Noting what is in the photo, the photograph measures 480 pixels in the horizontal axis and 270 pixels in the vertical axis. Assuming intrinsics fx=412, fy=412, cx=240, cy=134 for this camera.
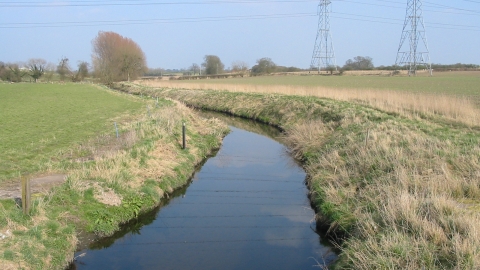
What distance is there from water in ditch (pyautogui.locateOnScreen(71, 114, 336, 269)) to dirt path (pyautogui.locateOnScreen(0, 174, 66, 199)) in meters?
2.09

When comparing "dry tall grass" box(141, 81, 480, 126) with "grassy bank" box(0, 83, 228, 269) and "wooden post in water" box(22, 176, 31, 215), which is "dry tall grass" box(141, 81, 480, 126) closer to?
"grassy bank" box(0, 83, 228, 269)

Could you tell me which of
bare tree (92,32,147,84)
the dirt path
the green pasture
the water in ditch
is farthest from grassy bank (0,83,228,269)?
bare tree (92,32,147,84)

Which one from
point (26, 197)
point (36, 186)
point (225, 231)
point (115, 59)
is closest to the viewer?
point (26, 197)

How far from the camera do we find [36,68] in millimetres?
80125

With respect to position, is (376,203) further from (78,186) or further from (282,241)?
(78,186)

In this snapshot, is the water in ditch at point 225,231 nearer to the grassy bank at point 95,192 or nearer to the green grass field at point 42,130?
the grassy bank at point 95,192

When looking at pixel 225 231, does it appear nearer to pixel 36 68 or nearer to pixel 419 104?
pixel 419 104

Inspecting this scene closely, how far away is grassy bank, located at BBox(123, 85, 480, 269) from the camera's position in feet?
20.4

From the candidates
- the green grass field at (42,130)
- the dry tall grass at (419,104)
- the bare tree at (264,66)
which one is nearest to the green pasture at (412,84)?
→ the dry tall grass at (419,104)

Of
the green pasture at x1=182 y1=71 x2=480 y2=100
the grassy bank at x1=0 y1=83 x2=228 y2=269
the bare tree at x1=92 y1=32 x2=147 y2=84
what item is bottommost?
the grassy bank at x1=0 y1=83 x2=228 y2=269

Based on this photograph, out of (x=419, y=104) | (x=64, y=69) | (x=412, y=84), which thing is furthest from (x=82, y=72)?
(x=419, y=104)

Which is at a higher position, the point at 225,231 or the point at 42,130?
the point at 42,130

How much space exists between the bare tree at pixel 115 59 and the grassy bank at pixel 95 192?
6212 centimetres

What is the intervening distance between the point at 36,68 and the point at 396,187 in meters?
84.2
